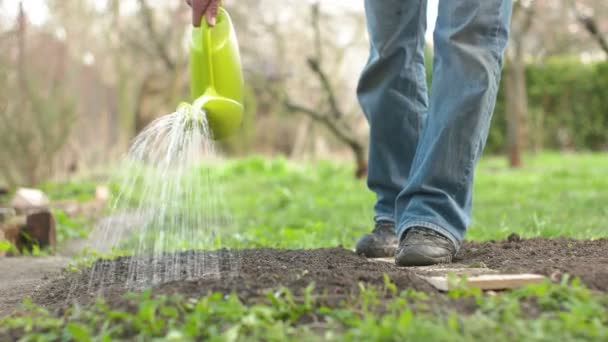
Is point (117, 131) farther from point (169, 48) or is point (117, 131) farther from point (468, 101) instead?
point (468, 101)

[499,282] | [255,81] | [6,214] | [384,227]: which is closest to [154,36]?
[255,81]

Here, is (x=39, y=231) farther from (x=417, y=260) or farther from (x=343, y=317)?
(x=343, y=317)

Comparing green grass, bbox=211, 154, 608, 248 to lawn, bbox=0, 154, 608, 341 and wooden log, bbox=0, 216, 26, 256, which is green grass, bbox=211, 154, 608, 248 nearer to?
wooden log, bbox=0, 216, 26, 256

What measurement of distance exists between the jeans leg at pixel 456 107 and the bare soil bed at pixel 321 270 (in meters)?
0.21

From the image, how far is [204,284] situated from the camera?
5.84 feet

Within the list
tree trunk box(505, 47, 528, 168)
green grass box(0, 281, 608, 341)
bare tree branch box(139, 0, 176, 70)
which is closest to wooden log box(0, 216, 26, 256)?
green grass box(0, 281, 608, 341)

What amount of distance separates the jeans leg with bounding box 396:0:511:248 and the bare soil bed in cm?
21

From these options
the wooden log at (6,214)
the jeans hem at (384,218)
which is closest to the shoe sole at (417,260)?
the jeans hem at (384,218)

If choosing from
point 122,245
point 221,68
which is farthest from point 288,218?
point 221,68

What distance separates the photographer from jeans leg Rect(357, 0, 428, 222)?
2.70 meters

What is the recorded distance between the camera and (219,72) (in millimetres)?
2572

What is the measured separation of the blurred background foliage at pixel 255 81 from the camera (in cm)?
714

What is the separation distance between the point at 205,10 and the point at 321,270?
44.0 inches

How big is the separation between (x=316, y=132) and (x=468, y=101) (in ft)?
43.6
